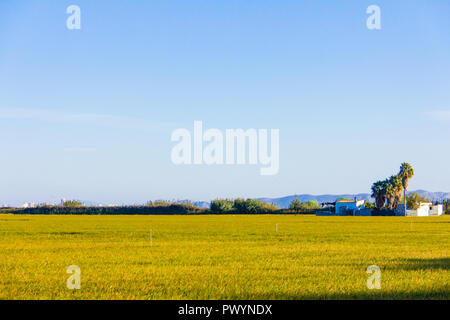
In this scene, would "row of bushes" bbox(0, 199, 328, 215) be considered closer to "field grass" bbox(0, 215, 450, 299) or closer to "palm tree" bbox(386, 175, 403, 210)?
"palm tree" bbox(386, 175, 403, 210)

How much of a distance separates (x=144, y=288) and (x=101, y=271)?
4.94 m

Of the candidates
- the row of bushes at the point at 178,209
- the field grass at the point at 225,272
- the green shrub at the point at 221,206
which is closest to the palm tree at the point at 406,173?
the row of bushes at the point at 178,209

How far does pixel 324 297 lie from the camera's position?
16.4m

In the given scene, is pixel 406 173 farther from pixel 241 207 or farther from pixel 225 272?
pixel 225 272

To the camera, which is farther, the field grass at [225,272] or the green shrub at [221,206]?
the green shrub at [221,206]

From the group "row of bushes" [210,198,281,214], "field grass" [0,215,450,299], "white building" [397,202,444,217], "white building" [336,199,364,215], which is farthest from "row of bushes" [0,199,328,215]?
"field grass" [0,215,450,299]

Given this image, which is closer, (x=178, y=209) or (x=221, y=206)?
(x=221, y=206)

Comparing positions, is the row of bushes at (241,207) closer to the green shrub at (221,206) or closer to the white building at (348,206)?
the green shrub at (221,206)

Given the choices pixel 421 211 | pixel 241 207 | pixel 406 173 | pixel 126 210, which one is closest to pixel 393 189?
pixel 406 173

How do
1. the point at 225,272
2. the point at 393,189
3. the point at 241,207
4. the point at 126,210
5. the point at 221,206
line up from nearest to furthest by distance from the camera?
the point at 225,272 → the point at 221,206 → the point at 241,207 → the point at 126,210 → the point at 393,189

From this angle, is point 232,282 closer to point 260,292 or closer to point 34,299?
point 260,292
